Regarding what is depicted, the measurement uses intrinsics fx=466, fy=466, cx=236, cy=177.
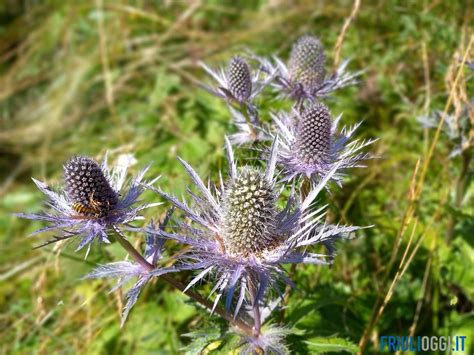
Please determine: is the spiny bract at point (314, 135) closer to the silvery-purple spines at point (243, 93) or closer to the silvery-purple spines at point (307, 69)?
the silvery-purple spines at point (243, 93)

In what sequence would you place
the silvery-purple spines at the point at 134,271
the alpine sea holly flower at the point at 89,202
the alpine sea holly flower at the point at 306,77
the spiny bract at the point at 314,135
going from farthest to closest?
the alpine sea holly flower at the point at 306,77, the spiny bract at the point at 314,135, the alpine sea holly flower at the point at 89,202, the silvery-purple spines at the point at 134,271

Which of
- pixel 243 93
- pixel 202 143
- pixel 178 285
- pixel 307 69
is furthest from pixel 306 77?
pixel 178 285

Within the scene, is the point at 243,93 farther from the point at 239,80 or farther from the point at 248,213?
the point at 248,213

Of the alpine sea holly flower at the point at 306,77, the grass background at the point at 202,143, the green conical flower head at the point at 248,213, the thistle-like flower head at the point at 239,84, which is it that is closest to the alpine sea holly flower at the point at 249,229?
the green conical flower head at the point at 248,213

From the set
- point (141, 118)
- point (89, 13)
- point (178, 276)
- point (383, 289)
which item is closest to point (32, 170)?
point (141, 118)

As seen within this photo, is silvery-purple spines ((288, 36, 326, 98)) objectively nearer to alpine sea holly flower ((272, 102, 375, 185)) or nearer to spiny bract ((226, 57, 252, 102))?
spiny bract ((226, 57, 252, 102))

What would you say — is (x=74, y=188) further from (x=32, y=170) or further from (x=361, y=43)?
(x=32, y=170)
